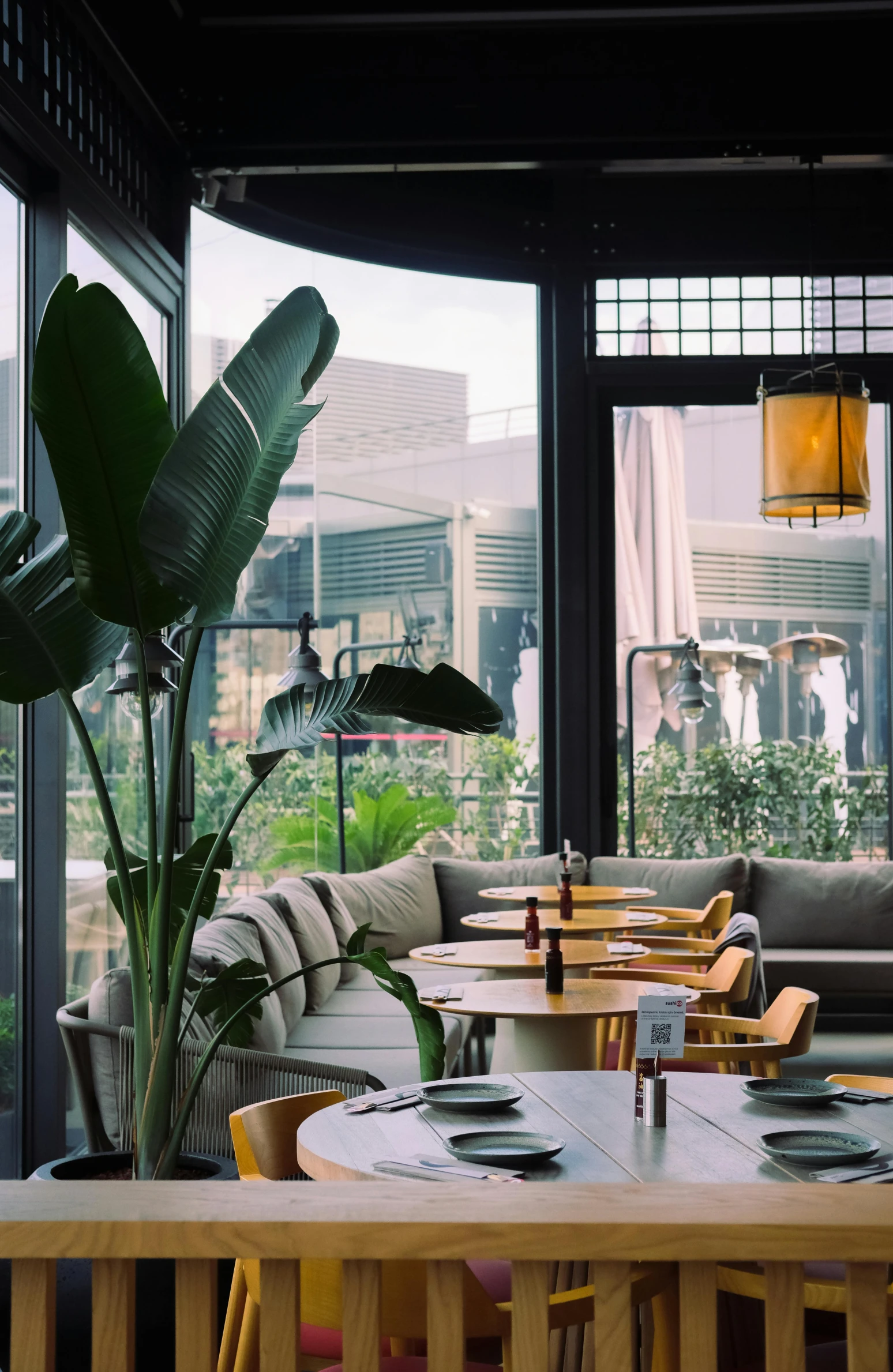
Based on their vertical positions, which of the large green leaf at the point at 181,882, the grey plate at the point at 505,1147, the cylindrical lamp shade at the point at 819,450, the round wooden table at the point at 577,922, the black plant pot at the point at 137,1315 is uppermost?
→ the cylindrical lamp shade at the point at 819,450

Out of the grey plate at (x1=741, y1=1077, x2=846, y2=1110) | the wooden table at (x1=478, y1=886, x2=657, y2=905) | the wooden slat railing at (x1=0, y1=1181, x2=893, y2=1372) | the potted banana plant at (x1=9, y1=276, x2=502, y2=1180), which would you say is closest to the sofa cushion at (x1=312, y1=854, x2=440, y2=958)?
the wooden table at (x1=478, y1=886, x2=657, y2=905)

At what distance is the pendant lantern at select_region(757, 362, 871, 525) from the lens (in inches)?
206

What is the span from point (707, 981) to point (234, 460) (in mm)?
2544

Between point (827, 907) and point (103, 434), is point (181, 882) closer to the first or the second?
point (103, 434)

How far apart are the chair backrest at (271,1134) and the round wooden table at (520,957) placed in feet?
5.55

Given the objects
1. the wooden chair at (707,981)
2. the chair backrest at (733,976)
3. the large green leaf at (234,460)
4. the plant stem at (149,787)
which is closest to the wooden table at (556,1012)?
the wooden chair at (707,981)

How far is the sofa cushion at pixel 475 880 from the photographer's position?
7.25 meters

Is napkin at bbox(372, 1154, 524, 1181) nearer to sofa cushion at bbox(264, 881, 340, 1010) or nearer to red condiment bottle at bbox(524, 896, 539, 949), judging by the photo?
red condiment bottle at bbox(524, 896, 539, 949)

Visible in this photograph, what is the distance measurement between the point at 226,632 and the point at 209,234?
1926mm

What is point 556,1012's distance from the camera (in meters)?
3.43

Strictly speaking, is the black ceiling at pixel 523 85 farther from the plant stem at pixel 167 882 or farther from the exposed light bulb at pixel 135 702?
the plant stem at pixel 167 882

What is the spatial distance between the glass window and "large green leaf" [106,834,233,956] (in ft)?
16.2

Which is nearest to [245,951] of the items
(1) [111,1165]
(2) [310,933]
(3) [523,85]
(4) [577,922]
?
(2) [310,933]

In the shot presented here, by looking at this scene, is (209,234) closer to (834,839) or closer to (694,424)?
(694,424)
